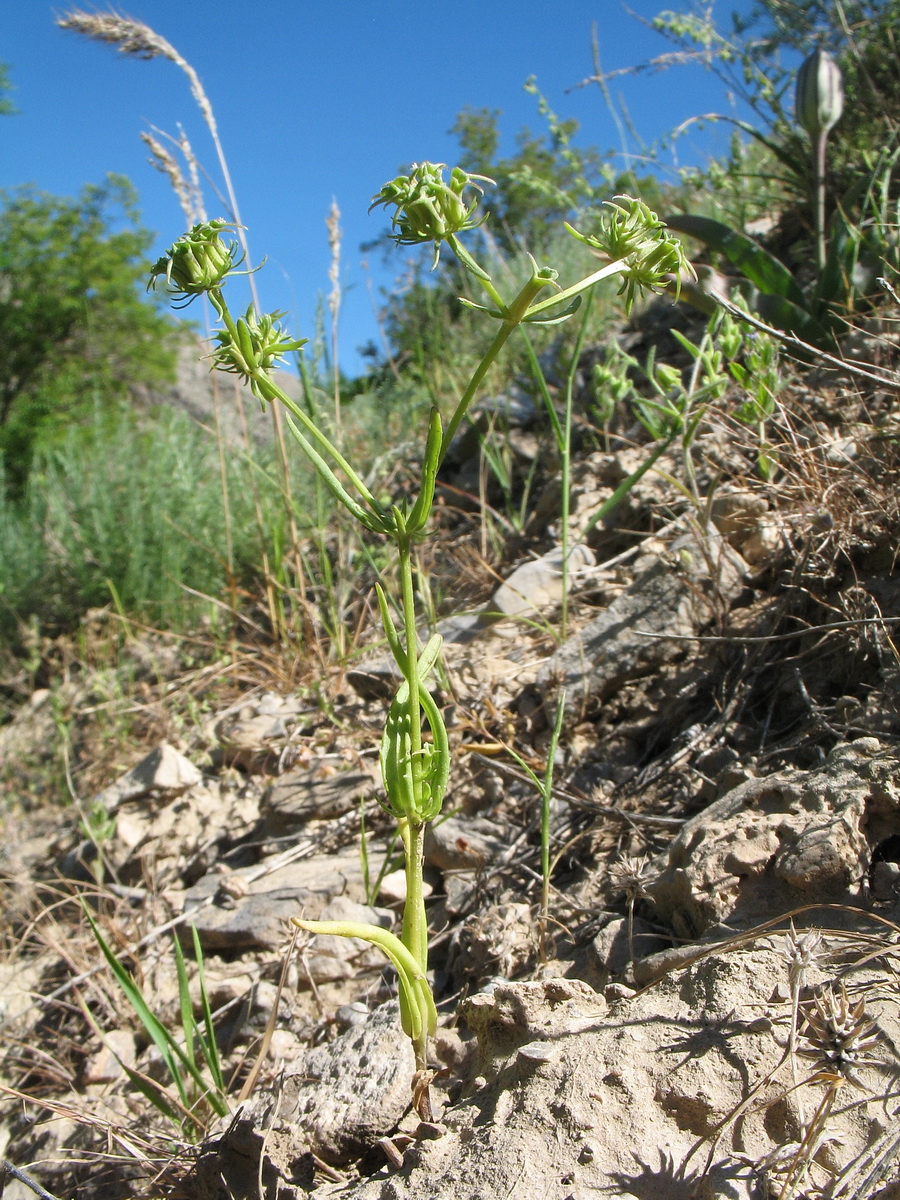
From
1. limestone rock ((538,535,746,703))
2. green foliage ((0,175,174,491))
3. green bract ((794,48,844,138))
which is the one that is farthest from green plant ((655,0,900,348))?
green foliage ((0,175,174,491))

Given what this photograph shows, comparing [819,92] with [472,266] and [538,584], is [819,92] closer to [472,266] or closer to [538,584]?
[538,584]

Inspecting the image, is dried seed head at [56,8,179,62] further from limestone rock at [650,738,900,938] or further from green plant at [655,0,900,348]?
limestone rock at [650,738,900,938]

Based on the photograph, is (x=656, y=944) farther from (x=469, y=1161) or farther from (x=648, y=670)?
(x=648, y=670)

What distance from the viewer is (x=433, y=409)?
1.07 m

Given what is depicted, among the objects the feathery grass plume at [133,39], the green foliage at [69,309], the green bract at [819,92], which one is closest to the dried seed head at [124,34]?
the feathery grass plume at [133,39]

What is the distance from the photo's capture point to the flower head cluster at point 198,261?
1.09 m

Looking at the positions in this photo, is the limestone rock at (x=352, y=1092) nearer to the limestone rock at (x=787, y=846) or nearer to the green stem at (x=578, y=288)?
the limestone rock at (x=787, y=846)

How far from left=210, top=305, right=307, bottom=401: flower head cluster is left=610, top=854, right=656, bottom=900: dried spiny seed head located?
40.2 inches

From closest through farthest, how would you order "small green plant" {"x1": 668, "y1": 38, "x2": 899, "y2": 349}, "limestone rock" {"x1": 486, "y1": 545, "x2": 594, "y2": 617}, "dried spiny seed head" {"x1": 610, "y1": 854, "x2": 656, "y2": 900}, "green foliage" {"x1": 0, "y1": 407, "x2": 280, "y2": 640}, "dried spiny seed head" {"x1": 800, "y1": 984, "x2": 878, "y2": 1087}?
"dried spiny seed head" {"x1": 800, "y1": 984, "x2": 878, "y2": 1087}
"dried spiny seed head" {"x1": 610, "y1": 854, "x2": 656, "y2": 900}
"limestone rock" {"x1": 486, "y1": 545, "x2": 594, "y2": 617}
"small green plant" {"x1": 668, "y1": 38, "x2": 899, "y2": 349}
"green foliage" {"x1": 0, "y1": 407, "x2": 280, "y2": 640}

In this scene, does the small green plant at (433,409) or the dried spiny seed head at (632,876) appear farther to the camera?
the dried spiny seed head at (632,876)

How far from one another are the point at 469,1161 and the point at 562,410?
10.3ft

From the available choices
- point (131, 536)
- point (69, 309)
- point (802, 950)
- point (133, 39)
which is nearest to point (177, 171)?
point (133, 39)

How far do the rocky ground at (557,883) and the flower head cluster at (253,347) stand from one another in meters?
0.66

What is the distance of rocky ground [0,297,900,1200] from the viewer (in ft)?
3.25
